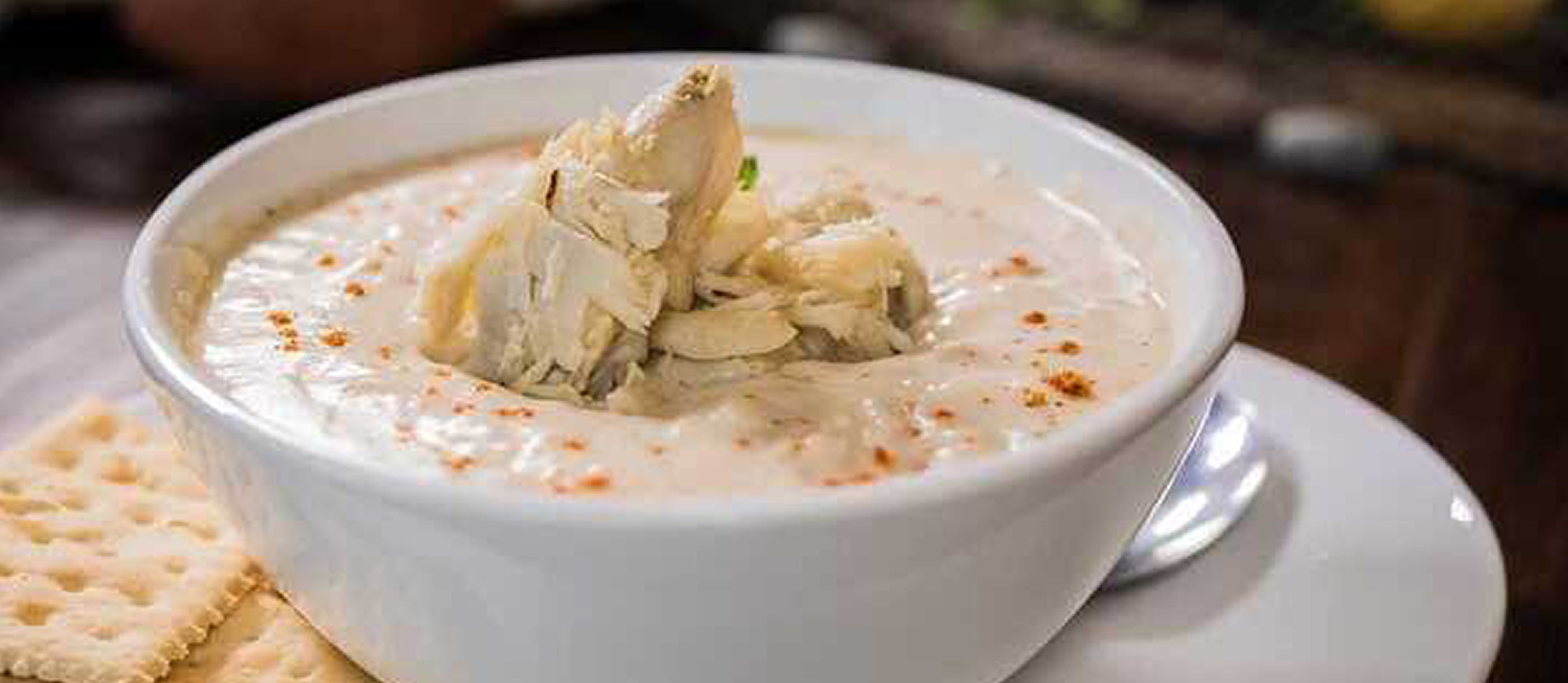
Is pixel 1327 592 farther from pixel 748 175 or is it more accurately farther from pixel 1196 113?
pixel 1196 113

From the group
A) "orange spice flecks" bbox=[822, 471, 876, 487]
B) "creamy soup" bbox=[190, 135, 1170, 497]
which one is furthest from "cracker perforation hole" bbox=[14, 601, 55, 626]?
"orange spice flecks" bbox=[822, 471, 876, 487]

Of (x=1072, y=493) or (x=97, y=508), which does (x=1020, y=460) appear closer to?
(x=1072, y=493)

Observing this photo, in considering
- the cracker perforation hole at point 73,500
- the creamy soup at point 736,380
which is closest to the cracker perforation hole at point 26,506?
the cracker perforation hole at point 73,500

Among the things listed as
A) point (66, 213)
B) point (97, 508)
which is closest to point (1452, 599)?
point (97, 508)

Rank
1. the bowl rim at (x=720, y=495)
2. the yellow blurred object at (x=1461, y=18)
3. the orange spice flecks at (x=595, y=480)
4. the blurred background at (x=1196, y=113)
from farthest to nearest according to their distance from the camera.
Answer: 1. the yellow blurred object at (x=1461, y=18)
2. the blurred background at (x=1196, y=113)
3. the orange spice flecks at (x=595, y=480)
4. the bowl rim at (x=720, y=495)

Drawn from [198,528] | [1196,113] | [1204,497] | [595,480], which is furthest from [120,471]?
[1196,113]

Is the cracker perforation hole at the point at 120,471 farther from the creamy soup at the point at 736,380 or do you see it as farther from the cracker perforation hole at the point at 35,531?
the creamy soup at the point at 736,380
